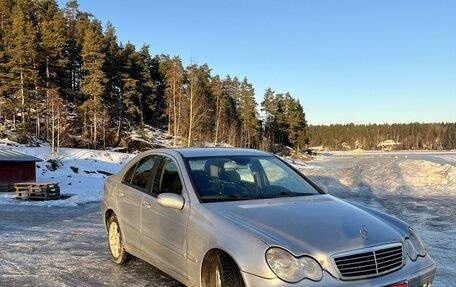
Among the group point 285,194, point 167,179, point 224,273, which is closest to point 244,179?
point 285,194

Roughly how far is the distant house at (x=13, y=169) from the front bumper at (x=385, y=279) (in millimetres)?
26079

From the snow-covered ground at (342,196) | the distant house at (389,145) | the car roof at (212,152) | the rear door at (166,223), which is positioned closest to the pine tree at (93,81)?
the snow-covered ground at (342,196)

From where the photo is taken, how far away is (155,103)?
8138 cm

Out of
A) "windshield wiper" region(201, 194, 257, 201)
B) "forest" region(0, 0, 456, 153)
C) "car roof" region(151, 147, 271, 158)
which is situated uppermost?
"forest" region(0, 0, 456, 153)

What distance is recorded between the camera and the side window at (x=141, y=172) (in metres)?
6.05

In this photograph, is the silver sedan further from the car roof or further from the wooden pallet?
the wooden pallet

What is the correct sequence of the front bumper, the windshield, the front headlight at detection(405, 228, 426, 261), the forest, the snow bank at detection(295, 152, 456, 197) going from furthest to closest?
the forest < the snow bank at detection(295, 152, 456, 197) < the windshield < the front headlight at detection(405, 228, 426, 261) < the front bumper

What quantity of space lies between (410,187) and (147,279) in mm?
16795

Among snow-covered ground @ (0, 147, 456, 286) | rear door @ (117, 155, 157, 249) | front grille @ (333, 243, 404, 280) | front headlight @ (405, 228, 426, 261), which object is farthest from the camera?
snow-covered ground @ (0, 147, 456, 286)

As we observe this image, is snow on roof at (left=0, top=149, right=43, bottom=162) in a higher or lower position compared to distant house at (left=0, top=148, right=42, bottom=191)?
higher

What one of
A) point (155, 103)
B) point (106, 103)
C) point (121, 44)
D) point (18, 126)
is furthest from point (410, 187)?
point (121, 44)

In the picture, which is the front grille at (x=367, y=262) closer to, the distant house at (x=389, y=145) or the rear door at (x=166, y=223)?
the rear door at (x=166, y=223)

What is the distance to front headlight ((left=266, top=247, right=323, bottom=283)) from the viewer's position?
366 centimetres

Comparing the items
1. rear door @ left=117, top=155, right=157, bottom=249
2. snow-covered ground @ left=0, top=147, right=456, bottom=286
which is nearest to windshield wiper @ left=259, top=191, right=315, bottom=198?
rear door @ left=117, top=155, right=157, bottom=249
